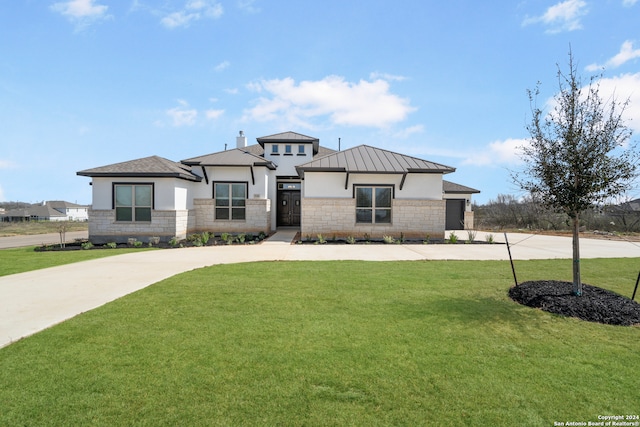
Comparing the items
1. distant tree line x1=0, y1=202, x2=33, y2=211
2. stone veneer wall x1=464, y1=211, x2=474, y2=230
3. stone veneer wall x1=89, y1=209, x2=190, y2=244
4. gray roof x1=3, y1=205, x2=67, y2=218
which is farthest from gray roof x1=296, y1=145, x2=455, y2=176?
distant tree line x1=0, y1=202, x2=33, y2=211

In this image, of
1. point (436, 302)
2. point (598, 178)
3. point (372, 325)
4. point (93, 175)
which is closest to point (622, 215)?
point (598, 178)

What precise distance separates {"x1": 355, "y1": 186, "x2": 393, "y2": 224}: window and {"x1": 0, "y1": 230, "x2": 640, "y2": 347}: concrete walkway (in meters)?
3.17

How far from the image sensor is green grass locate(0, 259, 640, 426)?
2715mm

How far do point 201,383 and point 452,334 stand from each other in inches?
119

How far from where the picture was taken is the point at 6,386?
3.09 m

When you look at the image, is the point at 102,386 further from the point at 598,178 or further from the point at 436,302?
the point at 598,178

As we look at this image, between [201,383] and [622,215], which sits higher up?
[622,215]

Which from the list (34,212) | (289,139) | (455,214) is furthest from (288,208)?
(34,212)

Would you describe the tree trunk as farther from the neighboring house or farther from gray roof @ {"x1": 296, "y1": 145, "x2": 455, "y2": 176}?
the neighboring house

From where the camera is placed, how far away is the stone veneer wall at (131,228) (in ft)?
51.0

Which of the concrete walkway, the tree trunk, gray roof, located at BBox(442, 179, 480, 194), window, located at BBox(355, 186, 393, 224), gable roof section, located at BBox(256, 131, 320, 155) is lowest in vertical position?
the concrete walkway

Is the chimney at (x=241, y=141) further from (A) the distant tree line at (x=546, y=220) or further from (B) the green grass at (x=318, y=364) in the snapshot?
(B) the green grass at (x=318, y=364)

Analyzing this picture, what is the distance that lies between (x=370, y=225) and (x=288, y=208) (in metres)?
7.70

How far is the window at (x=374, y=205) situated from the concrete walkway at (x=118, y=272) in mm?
3166
